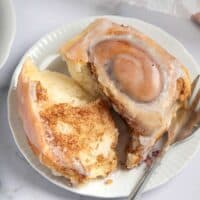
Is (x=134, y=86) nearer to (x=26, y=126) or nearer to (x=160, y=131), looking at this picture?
(x=160, y=131)

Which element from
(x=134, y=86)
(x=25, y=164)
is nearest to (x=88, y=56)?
(x=134, y=86)

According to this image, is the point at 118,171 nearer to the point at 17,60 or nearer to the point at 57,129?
the point at 57,129

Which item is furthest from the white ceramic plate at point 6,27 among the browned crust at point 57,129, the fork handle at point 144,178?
the fork handle at point 144,178

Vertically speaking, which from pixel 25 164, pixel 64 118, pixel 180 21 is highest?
pixel 180 21

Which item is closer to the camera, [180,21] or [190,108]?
[190,108]

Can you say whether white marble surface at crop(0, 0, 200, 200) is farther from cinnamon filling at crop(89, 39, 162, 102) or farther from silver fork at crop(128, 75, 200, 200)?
cinnamon filling at crop(89, 39, 162, 102)

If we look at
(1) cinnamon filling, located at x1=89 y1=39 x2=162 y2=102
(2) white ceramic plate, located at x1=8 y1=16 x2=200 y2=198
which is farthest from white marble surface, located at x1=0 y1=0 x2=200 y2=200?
(1) cinnamon filling, located at x1=89 y1=39 x2=162 y2=102

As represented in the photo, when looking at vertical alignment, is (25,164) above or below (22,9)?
→ below

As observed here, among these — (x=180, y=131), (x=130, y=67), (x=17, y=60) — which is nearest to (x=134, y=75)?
(x=130, y=67)
